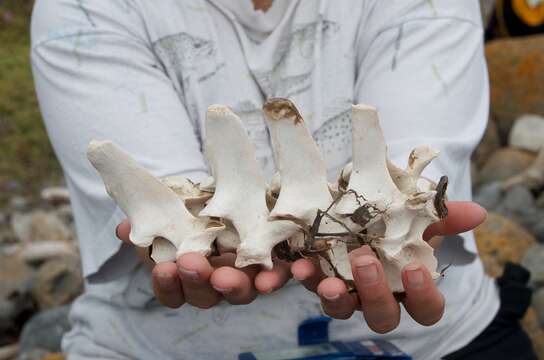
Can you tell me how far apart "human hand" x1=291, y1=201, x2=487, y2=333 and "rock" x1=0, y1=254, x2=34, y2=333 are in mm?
1922

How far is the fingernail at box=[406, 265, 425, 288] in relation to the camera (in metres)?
0.97

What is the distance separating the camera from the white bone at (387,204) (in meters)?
1.04

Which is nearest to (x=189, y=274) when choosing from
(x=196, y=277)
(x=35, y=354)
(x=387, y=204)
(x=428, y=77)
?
(x=196, y=277)

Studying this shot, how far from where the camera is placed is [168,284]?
1.05 meters

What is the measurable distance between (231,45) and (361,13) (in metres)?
0.25

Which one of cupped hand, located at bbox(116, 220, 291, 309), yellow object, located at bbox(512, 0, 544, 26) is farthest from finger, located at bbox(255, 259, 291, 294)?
yellow object, located at bbox(512, 0, 544, 26)

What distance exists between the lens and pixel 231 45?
4.99 feet

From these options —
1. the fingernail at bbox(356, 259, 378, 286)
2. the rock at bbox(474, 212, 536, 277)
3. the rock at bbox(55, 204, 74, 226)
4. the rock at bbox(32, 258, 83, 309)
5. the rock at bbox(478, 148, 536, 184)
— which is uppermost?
the fingernail at bbox(356, 259, 378, 286)

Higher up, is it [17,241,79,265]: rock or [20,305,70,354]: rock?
[20,305,70,354]: rock

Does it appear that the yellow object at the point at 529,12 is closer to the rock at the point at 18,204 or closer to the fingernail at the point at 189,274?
the rock at the point at 18,204

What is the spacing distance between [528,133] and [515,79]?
328 mm

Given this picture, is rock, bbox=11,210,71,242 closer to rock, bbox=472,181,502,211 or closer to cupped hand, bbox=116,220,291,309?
rock, bbox=472,181,502,211

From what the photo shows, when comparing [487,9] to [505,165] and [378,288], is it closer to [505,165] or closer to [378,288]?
[505,165]

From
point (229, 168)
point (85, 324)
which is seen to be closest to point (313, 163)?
point (229, 168)
